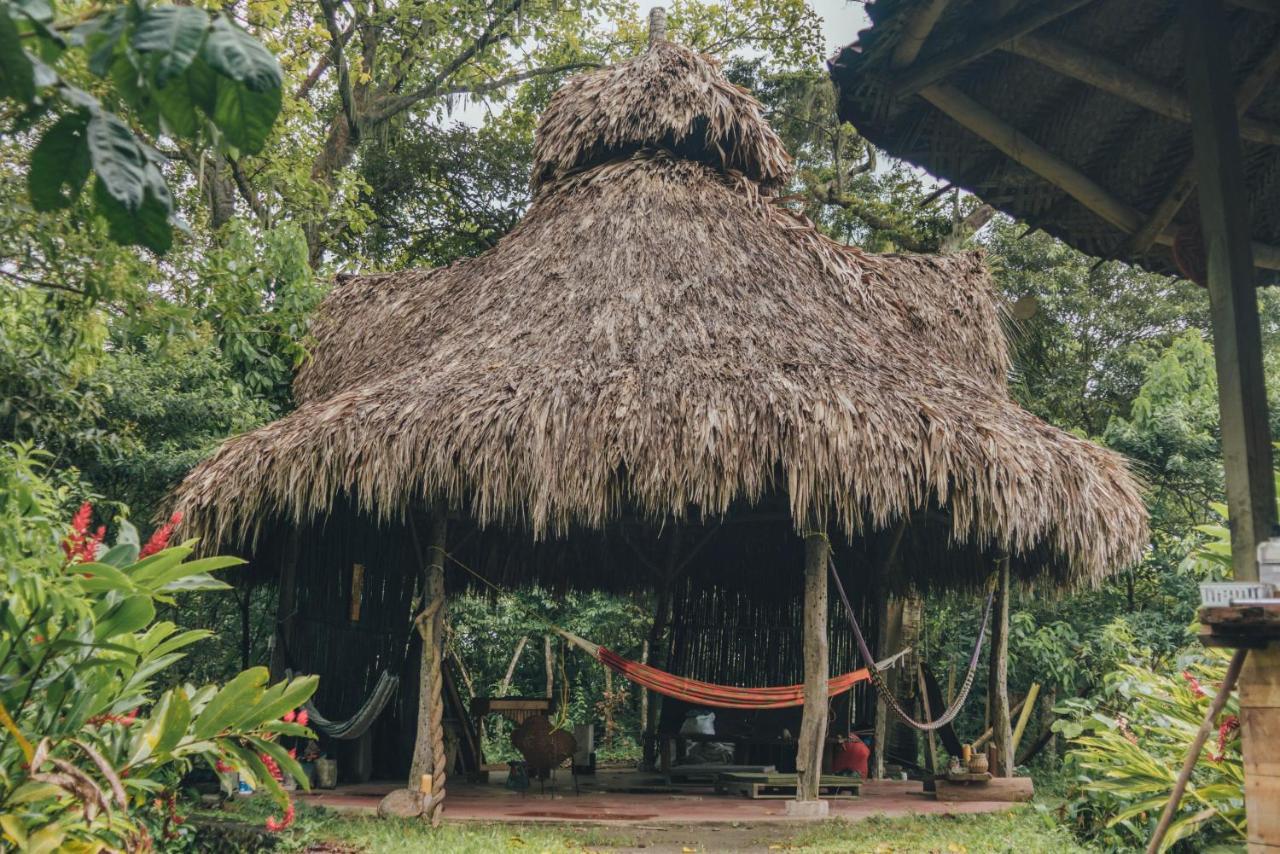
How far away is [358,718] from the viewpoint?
240 inches

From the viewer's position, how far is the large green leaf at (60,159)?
115 cm

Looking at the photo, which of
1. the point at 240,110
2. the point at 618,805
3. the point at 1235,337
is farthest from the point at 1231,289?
the point at 618,805

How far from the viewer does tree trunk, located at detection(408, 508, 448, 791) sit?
213 inches

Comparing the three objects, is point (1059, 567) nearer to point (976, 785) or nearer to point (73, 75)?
point (976, 785)

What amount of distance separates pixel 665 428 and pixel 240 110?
4.08m

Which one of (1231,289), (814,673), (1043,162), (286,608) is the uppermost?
(1043,162)

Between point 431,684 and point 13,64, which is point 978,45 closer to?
point 13,64

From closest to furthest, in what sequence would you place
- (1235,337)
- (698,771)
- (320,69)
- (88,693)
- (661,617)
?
(1235,337) → (88,693) → (698,771) → (661,617) → (320,69)

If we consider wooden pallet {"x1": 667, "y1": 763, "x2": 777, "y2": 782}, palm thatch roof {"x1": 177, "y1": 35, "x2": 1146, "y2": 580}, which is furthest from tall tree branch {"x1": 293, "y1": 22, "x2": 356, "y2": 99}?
wooden pallet {"x1": 667, "y1": 763, "x2": 777, "y2": 782}

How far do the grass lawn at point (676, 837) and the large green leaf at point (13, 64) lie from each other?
151 inches

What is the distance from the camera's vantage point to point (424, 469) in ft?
17.5

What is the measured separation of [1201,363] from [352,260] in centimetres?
772

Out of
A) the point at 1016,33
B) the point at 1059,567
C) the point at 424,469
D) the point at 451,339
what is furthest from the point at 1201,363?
the point at 1016,33

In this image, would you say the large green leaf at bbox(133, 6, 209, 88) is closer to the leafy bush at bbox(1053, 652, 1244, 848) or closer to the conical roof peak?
the leafy bush at bbox(1053, 652, 1244, 848)
